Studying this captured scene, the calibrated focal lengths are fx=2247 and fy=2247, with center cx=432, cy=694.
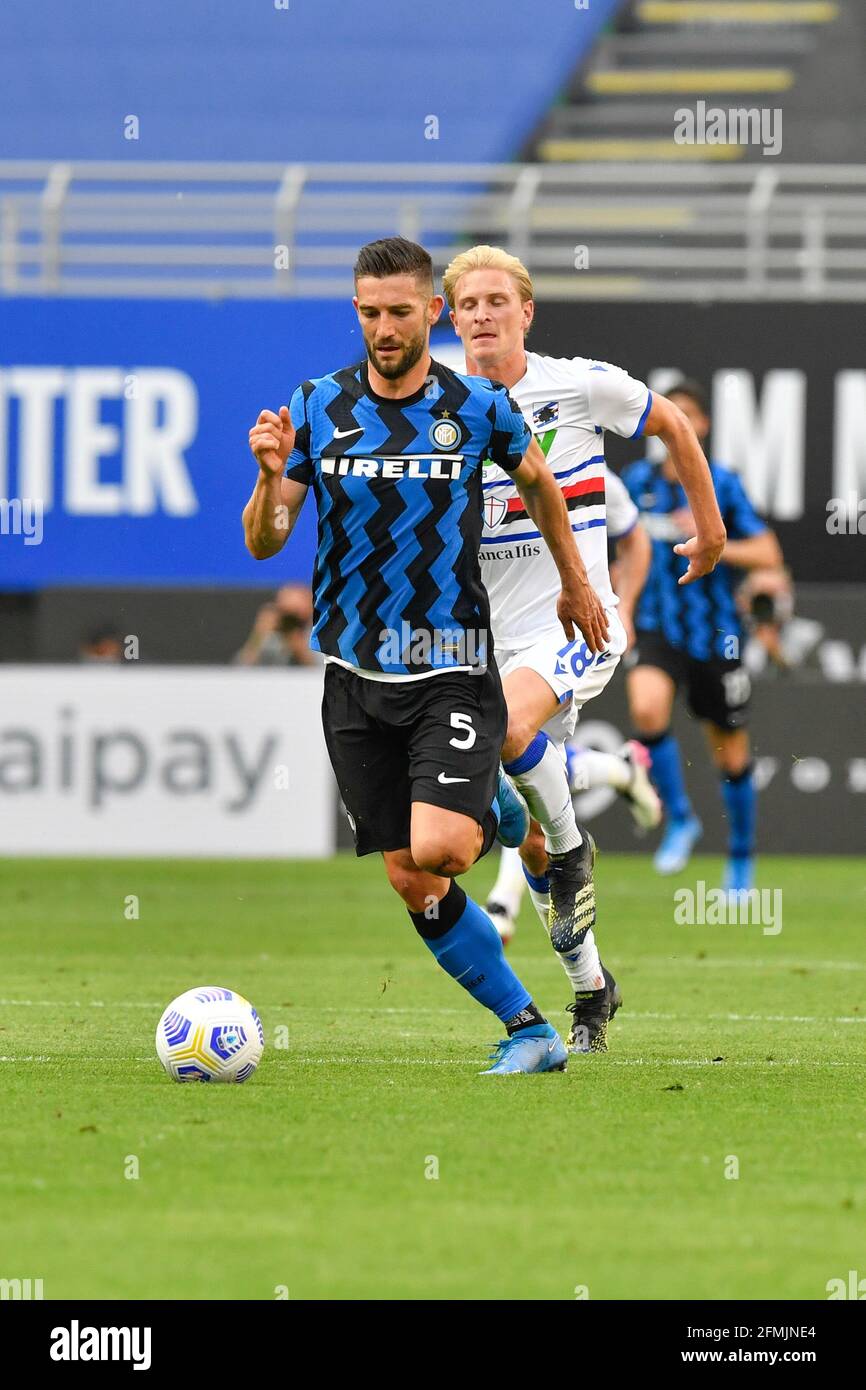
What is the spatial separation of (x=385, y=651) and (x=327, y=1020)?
2.21 m

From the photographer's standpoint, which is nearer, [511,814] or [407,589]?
[407,589]

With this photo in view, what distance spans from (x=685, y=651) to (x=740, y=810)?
1.04m

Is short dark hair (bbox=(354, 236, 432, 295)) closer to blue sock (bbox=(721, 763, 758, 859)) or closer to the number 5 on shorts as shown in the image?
the number 5 on shorts

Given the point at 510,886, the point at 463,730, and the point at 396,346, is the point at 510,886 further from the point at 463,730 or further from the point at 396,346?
the point at 396,346

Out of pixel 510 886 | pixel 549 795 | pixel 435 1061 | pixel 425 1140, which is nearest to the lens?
pixel 425 1140

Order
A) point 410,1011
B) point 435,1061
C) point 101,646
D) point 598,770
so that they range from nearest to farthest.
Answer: point 435,1061 → point 410,1011 → point 598,770 → point 101,646

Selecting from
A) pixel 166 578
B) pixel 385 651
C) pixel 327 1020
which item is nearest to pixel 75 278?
pixel 166 578

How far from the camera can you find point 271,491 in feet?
19.0

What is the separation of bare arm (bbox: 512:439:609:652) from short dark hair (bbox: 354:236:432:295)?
59 centimetres

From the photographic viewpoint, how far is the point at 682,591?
538 inches

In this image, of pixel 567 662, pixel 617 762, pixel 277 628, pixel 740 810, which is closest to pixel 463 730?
pixel 567 662

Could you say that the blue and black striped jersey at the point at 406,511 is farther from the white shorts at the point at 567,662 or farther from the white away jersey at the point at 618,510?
the white away jersey at the point at 618,510

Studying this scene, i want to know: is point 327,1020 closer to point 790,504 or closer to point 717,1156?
point 717,1156

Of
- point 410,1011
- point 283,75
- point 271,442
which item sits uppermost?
point 283,75
